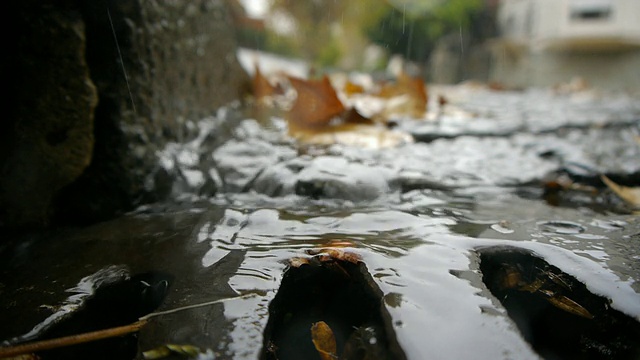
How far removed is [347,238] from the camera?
791 mm

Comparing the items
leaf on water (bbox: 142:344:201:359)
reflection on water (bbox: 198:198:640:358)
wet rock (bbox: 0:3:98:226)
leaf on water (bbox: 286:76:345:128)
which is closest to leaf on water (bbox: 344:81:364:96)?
leaf on water (bbox: 286:76:345:128)

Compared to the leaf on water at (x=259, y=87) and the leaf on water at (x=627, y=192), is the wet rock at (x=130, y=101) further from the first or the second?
the leaf on water at (x=259, y=87)

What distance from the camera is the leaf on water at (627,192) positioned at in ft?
3.65

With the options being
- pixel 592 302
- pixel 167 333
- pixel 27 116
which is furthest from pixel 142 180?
pixel 592 302

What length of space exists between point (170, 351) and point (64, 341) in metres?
0.17

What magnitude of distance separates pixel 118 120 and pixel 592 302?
3.53 feet

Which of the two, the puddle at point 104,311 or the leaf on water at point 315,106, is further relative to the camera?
the leaf on water at point 315,106

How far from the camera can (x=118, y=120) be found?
996 mm

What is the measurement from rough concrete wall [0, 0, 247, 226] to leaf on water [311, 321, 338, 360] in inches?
25.2

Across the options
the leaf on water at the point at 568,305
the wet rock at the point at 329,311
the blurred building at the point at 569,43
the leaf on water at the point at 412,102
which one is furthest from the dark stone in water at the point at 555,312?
the blurred building at the point at 569,43

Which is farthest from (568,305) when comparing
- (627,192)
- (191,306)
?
(627,192)

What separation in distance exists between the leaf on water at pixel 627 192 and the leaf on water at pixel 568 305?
0.65 metres

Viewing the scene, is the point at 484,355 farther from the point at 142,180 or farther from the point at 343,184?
the point at 142,180

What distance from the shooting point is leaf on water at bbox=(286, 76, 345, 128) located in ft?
5.48
